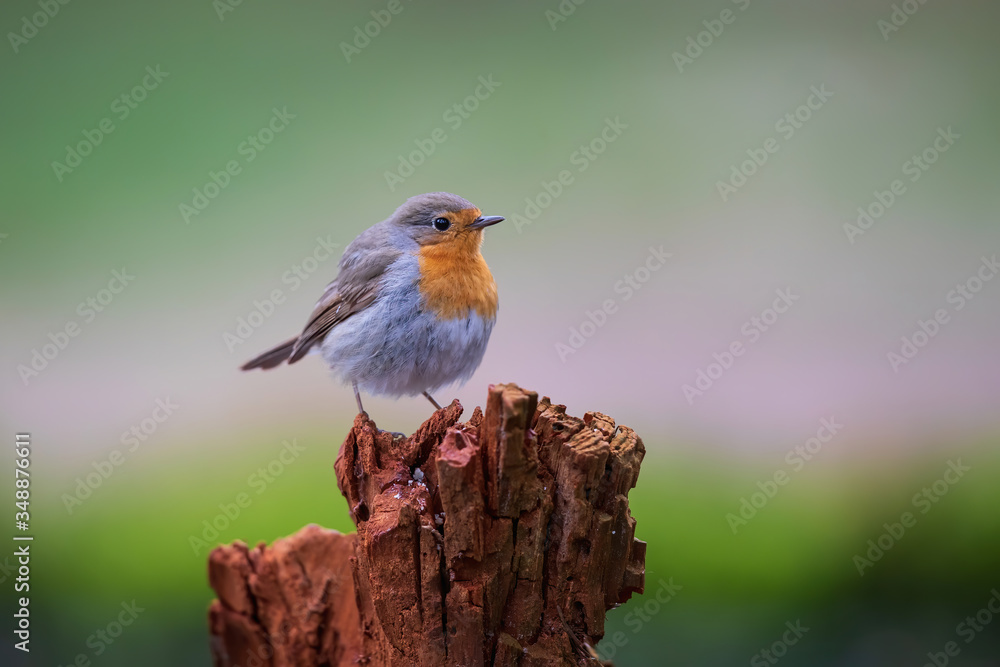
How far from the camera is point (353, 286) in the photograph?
12.3ft

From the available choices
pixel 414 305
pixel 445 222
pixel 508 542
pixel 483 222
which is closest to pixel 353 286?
pixel 414 305

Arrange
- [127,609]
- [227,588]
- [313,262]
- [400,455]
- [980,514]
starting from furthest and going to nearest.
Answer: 1. [313,262]
2. [980,514]
3. [127,609]
4. [227,588]
5. [400,455]

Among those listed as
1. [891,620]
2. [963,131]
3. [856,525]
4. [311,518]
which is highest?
[963,131]

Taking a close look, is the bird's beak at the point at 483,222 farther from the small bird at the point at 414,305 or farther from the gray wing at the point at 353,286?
the gray wing at the point at 353,286

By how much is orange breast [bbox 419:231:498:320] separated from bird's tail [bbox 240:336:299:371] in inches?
40.4

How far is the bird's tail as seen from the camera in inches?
164

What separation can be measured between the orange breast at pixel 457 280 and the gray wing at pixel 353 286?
211 mm

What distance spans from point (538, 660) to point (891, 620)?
3005 millimetres

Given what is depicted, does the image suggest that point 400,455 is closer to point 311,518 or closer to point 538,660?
point 538,660

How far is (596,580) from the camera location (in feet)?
7.97

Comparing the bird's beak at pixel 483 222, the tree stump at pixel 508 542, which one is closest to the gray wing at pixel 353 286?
the bird's beak at pixel 483 222

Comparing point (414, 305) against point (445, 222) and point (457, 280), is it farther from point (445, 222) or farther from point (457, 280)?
point (445, 222)

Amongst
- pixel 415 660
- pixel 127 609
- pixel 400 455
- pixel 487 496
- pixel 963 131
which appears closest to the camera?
pixel 487 496

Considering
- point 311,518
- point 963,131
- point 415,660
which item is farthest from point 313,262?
point 963,131
